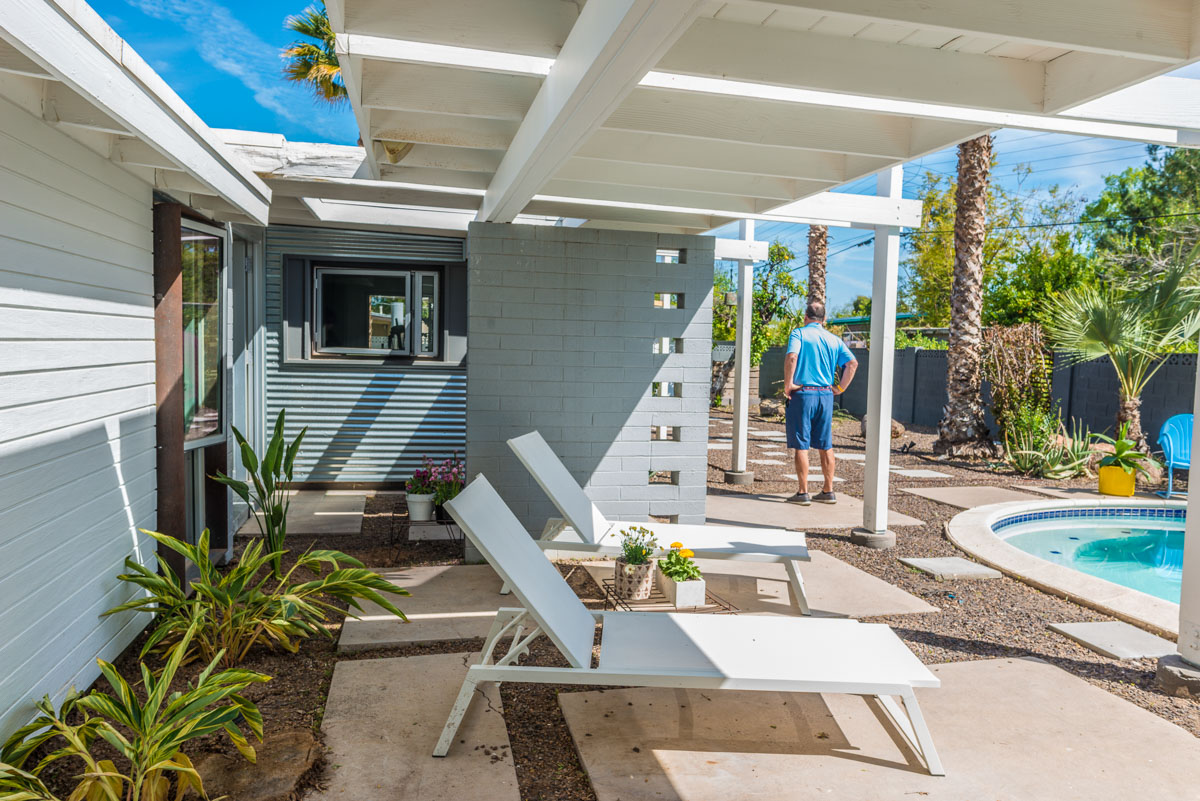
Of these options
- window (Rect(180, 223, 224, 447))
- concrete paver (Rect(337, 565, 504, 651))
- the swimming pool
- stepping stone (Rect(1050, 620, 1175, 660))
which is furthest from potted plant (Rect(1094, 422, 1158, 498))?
window (Rect(180, 223, 224, 447))

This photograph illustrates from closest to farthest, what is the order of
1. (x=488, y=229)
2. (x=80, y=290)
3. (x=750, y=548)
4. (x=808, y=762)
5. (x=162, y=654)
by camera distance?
(x=808, y=762)
(x=80, y=290)
(x=162, y=654)
(x=750, y=548)
(x=488, y=229)

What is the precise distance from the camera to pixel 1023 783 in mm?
2914

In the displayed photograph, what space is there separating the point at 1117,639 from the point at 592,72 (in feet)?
13.1

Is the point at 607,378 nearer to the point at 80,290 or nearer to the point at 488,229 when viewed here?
the point at 488,229

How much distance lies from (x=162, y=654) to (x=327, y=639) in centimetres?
75

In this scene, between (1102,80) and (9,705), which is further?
(1102,80)

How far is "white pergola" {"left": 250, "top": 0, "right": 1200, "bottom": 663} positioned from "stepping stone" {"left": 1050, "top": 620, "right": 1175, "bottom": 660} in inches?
17.4

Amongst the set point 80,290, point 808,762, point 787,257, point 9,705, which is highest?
point 787,257

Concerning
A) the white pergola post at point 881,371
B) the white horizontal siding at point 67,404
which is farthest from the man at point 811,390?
the white horizontal siding at point 67,404

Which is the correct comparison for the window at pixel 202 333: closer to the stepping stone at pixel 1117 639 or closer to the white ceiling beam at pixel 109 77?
the white ceiling beam at pixel 109 77

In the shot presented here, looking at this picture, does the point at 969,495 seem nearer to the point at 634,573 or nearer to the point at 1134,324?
the point at 1134,324

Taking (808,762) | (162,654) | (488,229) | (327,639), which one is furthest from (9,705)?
(488,229)

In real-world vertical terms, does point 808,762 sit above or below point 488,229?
below

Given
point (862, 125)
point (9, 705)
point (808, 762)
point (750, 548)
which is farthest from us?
point (750, 548)
